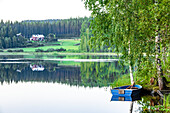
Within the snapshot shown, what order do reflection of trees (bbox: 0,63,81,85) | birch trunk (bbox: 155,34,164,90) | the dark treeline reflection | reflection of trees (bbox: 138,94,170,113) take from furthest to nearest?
reflection of trees (bbox: 0,63,81,85)
the dark treeline reflection
birch trunk (bbox: 155,34,164,90)
reflection of trees (bbox: 138,94,170,113)

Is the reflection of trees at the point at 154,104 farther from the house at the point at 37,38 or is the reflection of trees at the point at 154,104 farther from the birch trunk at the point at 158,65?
the house at the point at 37,38

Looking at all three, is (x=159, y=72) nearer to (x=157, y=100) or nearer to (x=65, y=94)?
(x=157, y=100)

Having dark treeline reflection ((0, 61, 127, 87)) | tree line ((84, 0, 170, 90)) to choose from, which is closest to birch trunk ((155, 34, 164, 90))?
tree line ((84, 0, 170, 90))

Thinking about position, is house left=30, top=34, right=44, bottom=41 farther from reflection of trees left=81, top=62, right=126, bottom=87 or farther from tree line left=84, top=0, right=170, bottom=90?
tree line left=84, top=0, right=170, bottom=90

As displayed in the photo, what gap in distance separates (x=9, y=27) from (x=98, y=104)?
163 m

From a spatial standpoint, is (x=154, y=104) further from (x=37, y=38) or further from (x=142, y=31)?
(x=37, y=38)

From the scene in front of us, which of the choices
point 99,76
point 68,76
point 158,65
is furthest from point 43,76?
point 158,65

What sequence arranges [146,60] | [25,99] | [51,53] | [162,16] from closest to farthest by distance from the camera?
[162,16] < [146,60] < [25,99] < [51,53]

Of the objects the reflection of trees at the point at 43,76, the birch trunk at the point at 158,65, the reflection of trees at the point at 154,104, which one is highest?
the birch trunk at the point at 158,65

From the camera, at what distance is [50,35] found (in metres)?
186

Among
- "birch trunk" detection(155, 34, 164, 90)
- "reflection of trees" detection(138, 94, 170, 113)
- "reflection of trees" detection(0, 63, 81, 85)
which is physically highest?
"birch trunk" detection(155, 34, 164, 90)

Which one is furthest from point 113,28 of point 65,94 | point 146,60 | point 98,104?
point 65,94

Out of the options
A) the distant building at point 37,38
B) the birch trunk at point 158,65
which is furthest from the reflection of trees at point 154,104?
the distant building at point 37,38

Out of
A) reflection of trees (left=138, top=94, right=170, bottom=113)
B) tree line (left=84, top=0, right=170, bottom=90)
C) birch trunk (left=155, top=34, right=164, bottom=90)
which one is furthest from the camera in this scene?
A: birch trunk (left=155, top=34, right=164, bottom=90)
